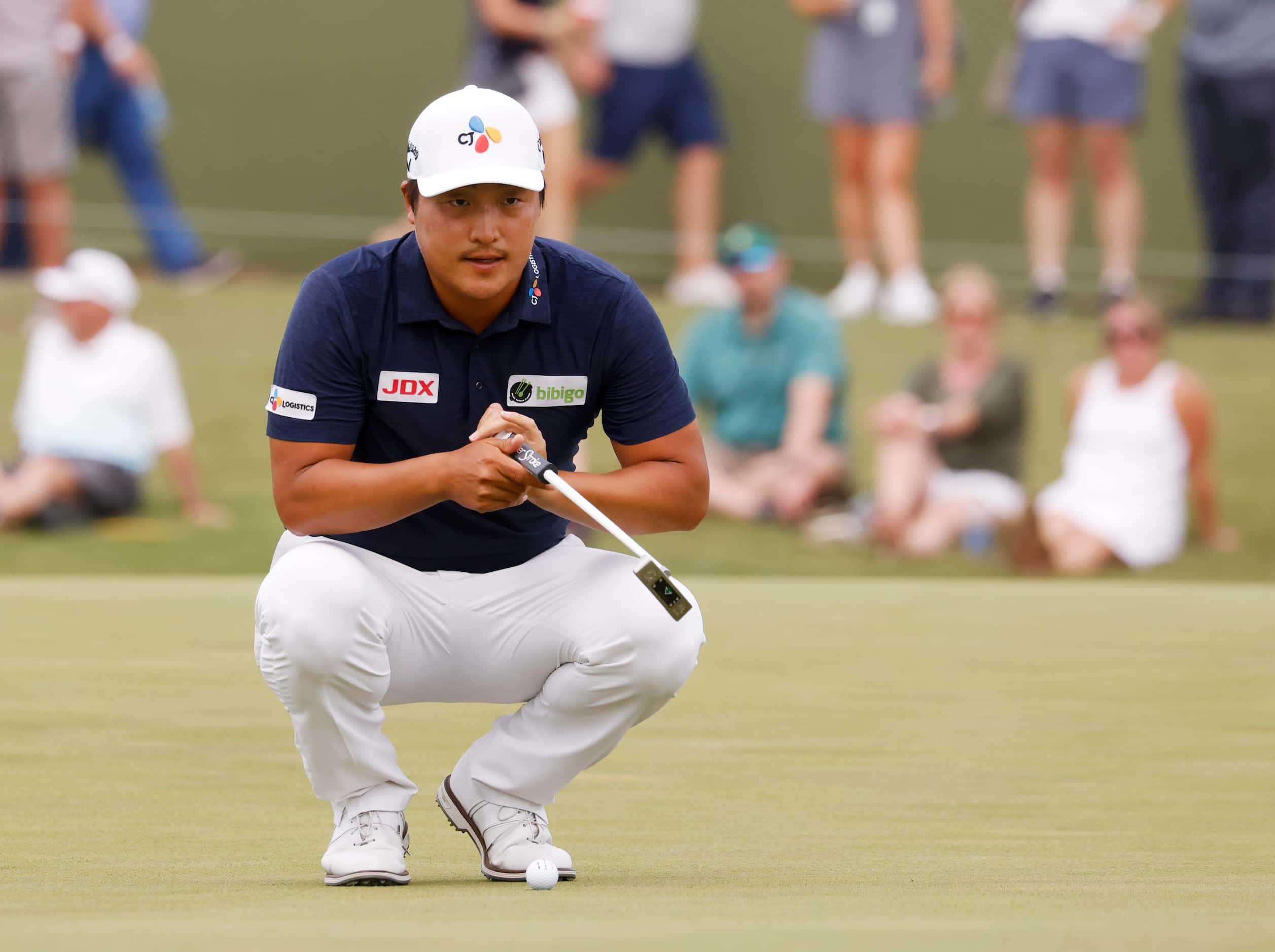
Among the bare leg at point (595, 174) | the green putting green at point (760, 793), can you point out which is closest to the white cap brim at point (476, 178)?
the green putting green at point (760, 793)

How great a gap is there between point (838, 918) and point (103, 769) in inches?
89.7

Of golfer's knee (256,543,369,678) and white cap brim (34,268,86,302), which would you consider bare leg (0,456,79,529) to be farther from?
golfer's knee (256,543,369,678)

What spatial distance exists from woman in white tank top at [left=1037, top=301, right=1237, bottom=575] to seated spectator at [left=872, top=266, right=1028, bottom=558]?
0.27 m

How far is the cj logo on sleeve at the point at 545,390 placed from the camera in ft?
13.4

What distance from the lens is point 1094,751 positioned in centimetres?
530

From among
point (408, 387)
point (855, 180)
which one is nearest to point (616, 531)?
point (408, 387)

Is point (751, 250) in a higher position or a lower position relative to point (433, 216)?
higher

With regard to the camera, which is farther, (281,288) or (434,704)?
(281,288)

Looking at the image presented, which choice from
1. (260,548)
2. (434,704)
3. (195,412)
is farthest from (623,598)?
(195,412)

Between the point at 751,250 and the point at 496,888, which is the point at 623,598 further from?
the point at 751,250

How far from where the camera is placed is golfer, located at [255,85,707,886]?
3.88 m

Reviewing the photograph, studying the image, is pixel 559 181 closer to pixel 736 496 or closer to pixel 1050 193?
pixel 736 496

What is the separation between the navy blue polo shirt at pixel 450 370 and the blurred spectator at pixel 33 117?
7684 mm

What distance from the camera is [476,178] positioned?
12.5 feet
